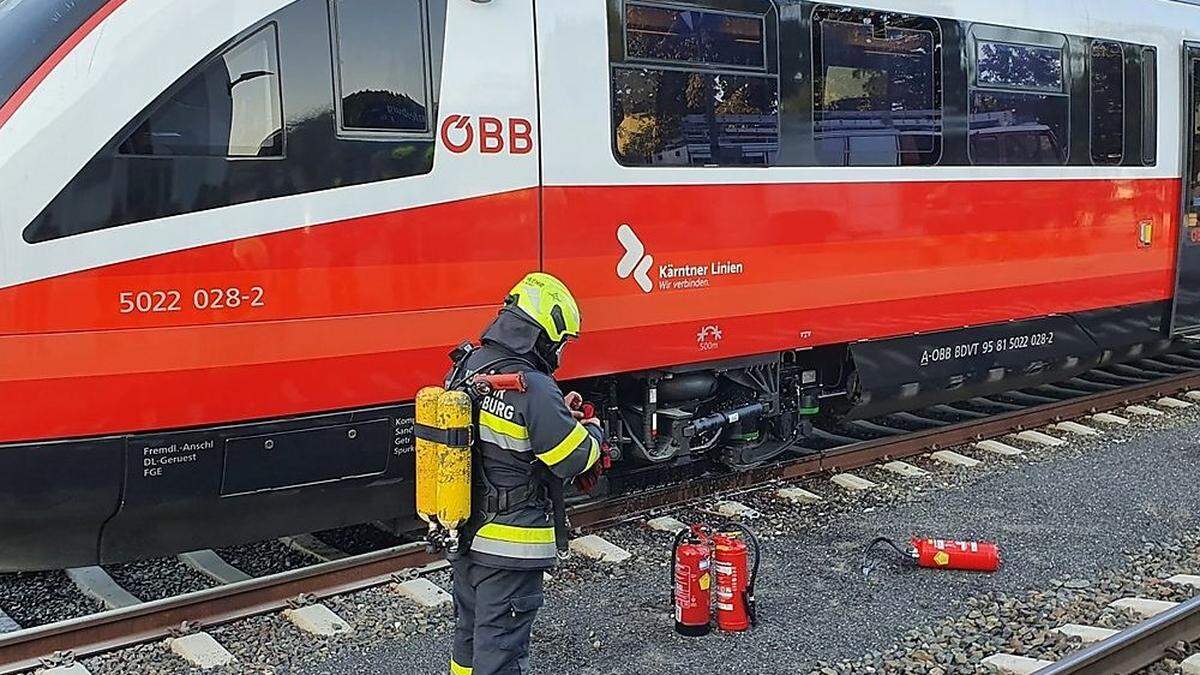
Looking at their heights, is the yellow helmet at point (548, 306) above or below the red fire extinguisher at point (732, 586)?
above

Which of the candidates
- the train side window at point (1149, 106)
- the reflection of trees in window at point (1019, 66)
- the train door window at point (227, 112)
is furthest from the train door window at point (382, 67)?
the train side window at point (1149, 106)

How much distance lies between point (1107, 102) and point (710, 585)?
5729 millimetres

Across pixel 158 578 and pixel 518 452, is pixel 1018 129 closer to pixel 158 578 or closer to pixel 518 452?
pixel 518 452

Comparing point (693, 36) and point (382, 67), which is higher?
point (693, 36)

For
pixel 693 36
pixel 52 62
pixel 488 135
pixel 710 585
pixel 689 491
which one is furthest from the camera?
pixel 689 491

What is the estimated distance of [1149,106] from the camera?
362 inches

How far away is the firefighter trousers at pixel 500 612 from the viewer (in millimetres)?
3875

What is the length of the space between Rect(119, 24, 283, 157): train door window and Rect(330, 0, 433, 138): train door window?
31cm

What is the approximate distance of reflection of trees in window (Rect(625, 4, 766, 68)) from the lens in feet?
19.9

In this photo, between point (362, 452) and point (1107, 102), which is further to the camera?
point (1107, 102)

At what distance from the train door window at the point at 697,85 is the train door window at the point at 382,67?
1.10m

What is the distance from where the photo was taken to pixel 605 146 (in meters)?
5.93

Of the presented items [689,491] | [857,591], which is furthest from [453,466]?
[689,491]

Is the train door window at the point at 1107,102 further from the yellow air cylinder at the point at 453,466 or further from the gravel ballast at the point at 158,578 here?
the gravel ballast at the point at 158,578
